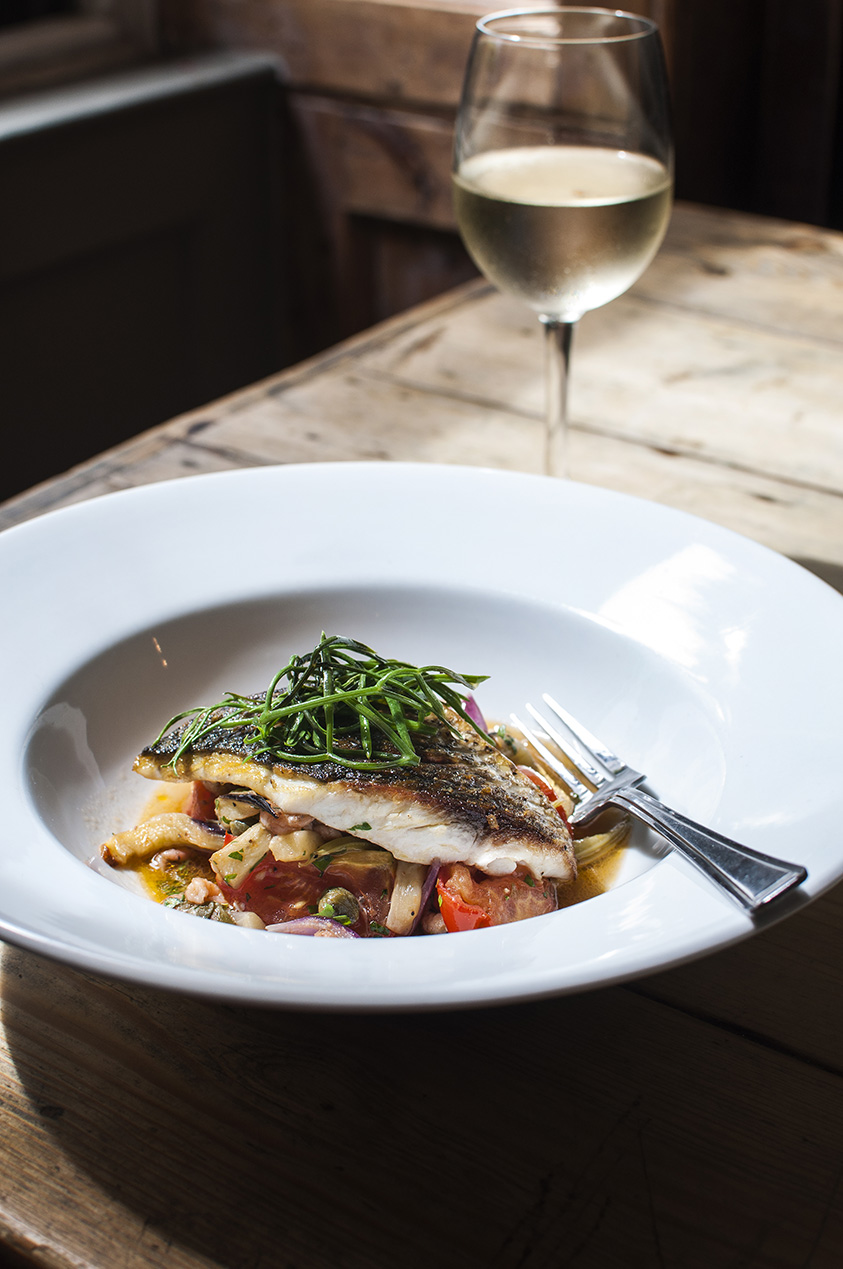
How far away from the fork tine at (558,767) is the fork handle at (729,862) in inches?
5.0

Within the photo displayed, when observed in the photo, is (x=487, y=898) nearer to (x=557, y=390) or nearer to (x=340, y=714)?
(x=340, y=714)

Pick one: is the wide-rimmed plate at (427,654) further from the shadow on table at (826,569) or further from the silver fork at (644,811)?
the shadow on table at (826,569)

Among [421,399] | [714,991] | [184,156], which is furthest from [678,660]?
[184,156]

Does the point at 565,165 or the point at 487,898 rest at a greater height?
the point at 565,165

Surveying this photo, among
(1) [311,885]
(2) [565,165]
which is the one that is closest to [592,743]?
(1) [311,885]

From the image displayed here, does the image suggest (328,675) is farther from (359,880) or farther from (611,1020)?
(611,1020)

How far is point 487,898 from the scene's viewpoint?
0.80 m

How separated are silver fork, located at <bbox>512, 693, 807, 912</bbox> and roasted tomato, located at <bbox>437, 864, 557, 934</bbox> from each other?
0.08 m

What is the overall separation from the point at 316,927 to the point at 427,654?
1.16 ft

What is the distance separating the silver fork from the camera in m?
0.64

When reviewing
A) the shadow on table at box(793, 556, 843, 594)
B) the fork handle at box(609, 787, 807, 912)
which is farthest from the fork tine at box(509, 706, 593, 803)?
the shadow on table at box(793, 556, 843, 594)

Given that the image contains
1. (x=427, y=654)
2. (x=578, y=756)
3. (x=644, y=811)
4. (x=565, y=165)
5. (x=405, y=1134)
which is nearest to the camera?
(x=405, y=1134)

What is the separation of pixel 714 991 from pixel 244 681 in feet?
1.62

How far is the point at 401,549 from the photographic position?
110 cm
